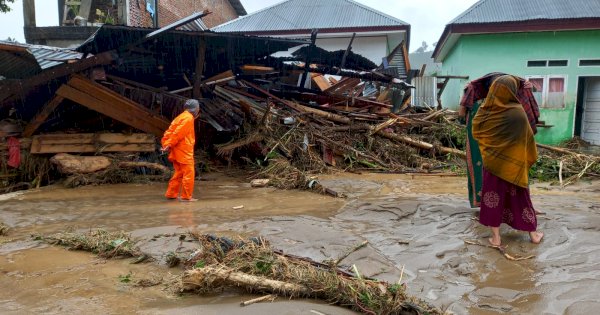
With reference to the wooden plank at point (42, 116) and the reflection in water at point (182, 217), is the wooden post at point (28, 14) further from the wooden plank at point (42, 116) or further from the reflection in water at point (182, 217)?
the reflection in water at point (182, 217)

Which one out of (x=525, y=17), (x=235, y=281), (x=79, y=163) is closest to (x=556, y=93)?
(x=525, y=17)

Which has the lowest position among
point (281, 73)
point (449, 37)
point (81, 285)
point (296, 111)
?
point (81, 285)

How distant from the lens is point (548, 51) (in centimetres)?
1346

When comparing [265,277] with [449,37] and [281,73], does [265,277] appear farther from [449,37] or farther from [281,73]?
[449,37]

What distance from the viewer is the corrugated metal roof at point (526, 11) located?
13.0 m

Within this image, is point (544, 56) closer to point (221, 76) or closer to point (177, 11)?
point (221, 76)

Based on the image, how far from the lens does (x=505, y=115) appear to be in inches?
153

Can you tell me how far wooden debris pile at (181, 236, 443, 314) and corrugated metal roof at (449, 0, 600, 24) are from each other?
12549 mm

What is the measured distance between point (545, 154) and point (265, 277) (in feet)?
28.6

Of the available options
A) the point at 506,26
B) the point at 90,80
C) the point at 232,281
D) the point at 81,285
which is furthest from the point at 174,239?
the point at 506,26

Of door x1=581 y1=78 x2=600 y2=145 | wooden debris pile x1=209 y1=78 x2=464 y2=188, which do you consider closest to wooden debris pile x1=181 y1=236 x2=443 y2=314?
wooden debris pile x1=209 y1=78 x2=464 y2=188

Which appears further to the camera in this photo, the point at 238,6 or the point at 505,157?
the point at 238,6

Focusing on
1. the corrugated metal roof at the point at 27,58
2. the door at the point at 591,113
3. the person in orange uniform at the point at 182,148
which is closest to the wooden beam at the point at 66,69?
the corrugated metal roof at the point at 27,58

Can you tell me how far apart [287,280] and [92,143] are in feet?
21.9
